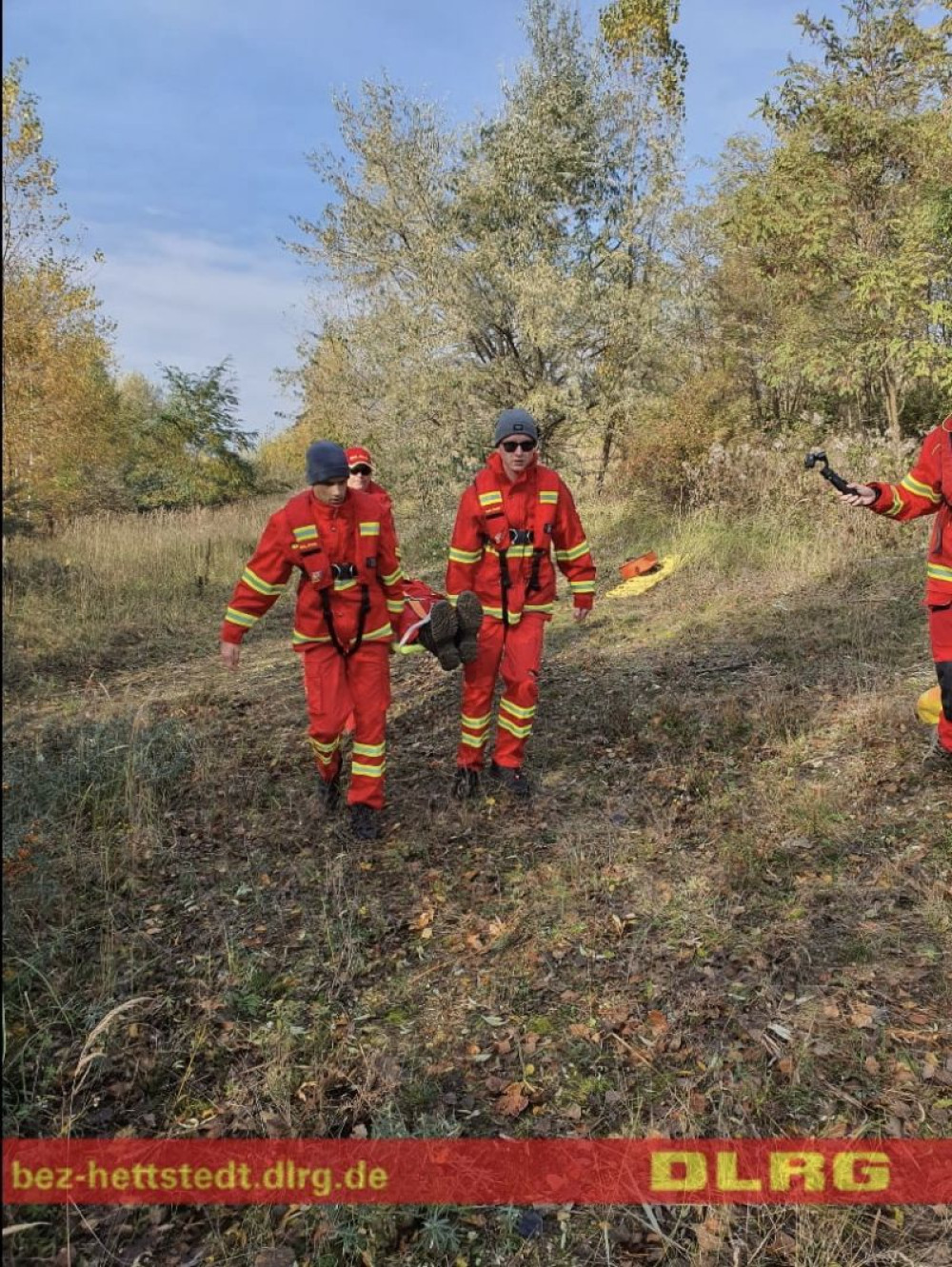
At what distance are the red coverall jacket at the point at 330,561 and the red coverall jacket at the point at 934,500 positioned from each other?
2.83 meters

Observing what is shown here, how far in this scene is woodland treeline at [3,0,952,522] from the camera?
33.3 feet

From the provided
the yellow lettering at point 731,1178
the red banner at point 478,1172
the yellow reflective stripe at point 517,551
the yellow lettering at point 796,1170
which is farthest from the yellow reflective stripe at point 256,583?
the yellow lettering at point 796,1170

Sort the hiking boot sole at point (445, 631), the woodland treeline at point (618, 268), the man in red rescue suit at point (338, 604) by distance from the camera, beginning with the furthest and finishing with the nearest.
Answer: the woodland treeline at point (618, 268) → the hiking boot sole at point (445, 631) → the man in red rescue suit at point (338, 604)

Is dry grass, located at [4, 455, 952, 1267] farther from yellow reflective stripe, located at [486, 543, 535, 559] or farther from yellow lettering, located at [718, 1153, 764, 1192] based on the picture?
yellow reflective stripe, located at [486, 543, 535, 559]

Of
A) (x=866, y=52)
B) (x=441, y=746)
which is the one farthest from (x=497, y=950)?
(x=866, y=52)

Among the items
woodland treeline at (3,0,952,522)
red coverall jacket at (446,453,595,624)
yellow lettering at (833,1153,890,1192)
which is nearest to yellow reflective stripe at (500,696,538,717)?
red coverall jacket at (446,453,595,624)

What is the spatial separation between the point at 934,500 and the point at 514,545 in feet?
7.82

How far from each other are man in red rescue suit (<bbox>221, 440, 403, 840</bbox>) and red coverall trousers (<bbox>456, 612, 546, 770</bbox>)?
639 mm

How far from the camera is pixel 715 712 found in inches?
221

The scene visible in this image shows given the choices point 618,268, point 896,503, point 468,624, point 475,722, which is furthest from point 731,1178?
point 618,268

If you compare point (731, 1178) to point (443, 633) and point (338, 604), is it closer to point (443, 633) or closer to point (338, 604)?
point (443, 633)

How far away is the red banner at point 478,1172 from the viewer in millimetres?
2268

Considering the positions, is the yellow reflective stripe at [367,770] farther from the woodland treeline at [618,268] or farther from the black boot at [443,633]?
the woodland treeline at [618,268]

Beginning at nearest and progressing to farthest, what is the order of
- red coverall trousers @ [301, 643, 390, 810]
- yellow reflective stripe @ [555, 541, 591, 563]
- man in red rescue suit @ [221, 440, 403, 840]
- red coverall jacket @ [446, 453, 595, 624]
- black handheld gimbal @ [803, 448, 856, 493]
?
1. black handheld gimbal @ [803, 448, 856, 493]
2. man in red rescue suit @ [221, 440, 403, 840]
3. red coverall trousers @ [301, 643, 390, 810]
4. red coverall jacket @ [446, 453, 595, 624]
5. yellow reflective stripe @ [555, 541, 591, 563]
